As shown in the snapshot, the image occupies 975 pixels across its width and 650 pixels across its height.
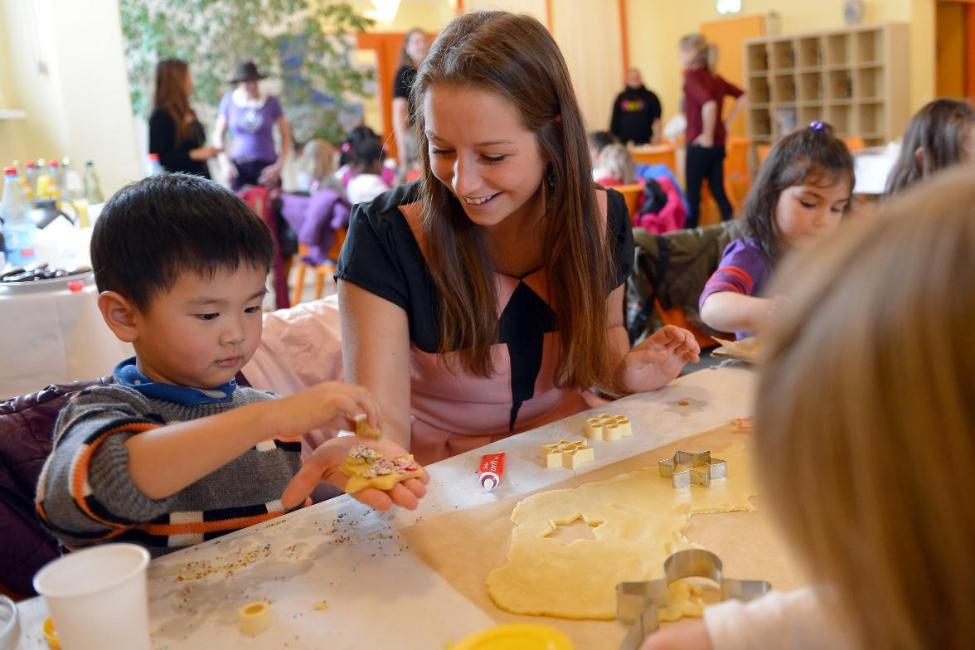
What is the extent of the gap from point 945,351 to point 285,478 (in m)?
1.05

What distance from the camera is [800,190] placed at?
7.25 feet

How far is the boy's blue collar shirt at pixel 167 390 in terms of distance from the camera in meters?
1.22

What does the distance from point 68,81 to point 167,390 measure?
484cm

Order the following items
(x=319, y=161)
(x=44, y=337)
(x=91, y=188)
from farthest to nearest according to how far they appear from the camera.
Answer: (x=319, y=161), (x=91, y=188), (x=44, y=337)

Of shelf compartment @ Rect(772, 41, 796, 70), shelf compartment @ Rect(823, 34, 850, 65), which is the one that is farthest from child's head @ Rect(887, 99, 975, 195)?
shelf compartment @ Rect(772, 41, 796, 70)

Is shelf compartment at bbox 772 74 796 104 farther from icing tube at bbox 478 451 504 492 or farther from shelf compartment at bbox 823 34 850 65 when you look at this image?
icing tube at bbox 478 451 504 492

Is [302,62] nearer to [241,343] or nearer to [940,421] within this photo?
[241,343]

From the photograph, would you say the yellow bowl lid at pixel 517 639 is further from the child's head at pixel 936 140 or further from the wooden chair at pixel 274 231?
the wooden chair at pixel 274 231

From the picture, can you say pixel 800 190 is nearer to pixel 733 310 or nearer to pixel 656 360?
pixel 733 310

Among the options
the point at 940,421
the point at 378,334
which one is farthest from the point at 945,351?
the point at 378,334

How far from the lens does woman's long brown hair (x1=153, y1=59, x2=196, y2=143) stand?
516 centimetres

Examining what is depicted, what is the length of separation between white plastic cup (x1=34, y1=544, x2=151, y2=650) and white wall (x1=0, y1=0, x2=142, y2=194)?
5013mm

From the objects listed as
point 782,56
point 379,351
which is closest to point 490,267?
point 379,351

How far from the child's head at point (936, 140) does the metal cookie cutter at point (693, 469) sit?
1.62 metres
